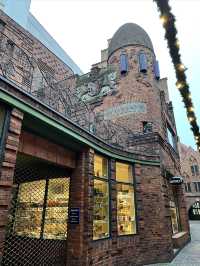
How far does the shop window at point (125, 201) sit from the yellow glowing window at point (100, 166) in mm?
687

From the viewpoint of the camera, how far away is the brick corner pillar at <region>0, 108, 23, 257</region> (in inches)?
138

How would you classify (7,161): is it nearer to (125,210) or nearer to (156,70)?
(125,210)

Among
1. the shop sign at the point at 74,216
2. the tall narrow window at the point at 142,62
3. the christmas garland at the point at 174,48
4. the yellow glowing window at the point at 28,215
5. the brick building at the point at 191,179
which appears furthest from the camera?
the brick building at the point at 191,179

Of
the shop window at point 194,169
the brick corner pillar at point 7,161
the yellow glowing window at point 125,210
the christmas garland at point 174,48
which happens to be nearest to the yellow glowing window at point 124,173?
the yellow glowing window at point 125,210

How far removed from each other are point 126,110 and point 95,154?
531 cm

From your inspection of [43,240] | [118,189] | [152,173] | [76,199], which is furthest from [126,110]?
[43,240]

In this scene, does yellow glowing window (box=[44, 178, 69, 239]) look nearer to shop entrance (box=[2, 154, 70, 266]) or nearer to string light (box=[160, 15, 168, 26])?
shop entrance (box=[2, 154, 70, 266])

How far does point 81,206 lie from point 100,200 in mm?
1107

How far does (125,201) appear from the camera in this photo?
7.81m

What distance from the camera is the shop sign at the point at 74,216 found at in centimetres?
559

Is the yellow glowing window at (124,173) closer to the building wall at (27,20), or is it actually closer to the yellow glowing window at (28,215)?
the yellow glowing window at (28,215)

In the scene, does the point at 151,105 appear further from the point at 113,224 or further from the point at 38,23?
the point at 38,23

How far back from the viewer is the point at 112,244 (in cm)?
661

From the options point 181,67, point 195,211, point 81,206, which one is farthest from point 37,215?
point 195,211
